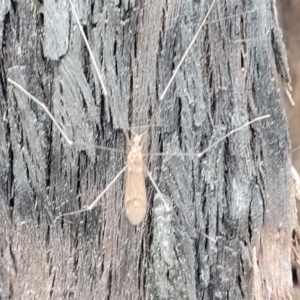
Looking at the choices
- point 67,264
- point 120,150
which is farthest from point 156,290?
point 120,150

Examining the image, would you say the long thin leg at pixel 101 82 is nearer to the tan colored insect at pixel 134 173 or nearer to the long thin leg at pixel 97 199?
the tan colored insect at pixel 134 173

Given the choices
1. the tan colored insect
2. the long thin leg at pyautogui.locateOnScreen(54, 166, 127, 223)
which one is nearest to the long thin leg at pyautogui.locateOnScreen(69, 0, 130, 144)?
the tan colored insect

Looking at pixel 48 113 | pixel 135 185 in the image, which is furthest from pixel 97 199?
pixel 48 113

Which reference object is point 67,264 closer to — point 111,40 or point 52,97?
point 52,97

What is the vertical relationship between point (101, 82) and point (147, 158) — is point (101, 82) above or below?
above

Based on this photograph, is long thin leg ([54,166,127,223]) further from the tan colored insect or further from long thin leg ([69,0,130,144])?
long thin leg ([69,0,130,144])

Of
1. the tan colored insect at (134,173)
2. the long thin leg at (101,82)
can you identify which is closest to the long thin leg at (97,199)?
the tan colored insect at (134,173)

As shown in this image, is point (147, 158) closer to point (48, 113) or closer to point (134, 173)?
point (134, 173)

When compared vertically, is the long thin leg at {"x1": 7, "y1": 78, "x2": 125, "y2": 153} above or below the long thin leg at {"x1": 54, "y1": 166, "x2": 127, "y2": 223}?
above
